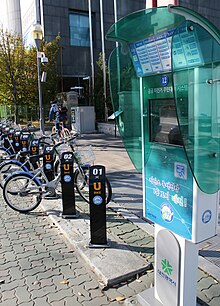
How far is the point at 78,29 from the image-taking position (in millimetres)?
23562

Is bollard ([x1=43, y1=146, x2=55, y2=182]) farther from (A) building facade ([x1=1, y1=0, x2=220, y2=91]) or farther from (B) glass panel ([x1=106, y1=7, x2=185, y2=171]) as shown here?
(A) building facade ([x1=1, y1=0, x2=220, y2=91])

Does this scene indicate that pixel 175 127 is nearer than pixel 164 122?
Yes

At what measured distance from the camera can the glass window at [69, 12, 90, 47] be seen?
76.5 feet

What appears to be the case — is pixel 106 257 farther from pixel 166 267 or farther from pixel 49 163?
pixel 49 163

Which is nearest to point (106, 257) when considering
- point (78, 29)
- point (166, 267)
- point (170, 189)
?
point (166, 267)

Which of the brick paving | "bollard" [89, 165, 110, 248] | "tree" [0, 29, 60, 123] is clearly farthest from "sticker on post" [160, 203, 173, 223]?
"tree" [0, 29, 60, 123]

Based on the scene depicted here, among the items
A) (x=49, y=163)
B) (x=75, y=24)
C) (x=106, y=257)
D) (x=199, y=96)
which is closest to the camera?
(x=199, y=96)

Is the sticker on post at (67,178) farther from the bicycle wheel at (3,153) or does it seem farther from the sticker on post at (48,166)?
the bicycle wheel at (3,153)

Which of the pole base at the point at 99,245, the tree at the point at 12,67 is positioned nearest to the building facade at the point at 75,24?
the tree at the point at 12,67

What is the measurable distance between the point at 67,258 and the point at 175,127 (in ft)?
6.79

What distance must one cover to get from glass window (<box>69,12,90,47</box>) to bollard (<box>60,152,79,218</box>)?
20994 millimetres

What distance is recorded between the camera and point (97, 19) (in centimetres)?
2341

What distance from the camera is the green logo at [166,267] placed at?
7.44 ft

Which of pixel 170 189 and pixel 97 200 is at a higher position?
pixel 170 189
